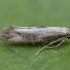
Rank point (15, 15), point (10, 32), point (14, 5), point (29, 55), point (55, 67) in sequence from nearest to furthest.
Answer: point (55, 67)
point (29, 55)
point (10, 32)
point (15, 15)
point (14, 5)

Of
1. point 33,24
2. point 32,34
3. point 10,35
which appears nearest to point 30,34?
point 32,34

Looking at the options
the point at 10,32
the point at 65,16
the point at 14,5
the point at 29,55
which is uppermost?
the point at 14,5

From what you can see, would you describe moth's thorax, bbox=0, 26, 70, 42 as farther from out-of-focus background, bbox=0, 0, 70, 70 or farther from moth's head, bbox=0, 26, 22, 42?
out-of-focus background, bbox=0, 0, 70, 70

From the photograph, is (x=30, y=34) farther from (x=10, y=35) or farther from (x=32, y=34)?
(x=10, y=35)

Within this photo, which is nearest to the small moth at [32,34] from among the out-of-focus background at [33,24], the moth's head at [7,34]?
the moth's head at [7,34]

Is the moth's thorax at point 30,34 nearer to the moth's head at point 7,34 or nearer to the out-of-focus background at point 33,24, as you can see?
the moth's head at point 7,34

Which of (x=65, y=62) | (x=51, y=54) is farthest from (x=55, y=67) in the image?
(x=51, y=54)

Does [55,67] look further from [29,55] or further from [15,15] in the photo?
[15,15]
